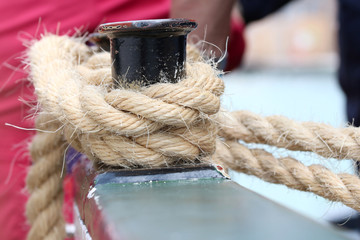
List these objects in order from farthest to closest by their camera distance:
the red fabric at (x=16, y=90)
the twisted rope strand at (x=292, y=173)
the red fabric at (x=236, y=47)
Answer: the red fabric at (x=236, y=47) → the red fabric at (x=16, y=90) → the twisted rope strand at (x=292, y=173)

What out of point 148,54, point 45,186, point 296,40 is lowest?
point 296,40

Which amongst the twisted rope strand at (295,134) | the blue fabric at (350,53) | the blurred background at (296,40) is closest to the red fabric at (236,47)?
the blue fabric at (350,53)

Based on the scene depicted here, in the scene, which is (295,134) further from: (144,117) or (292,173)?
(144,117)

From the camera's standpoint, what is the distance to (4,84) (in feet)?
2.97

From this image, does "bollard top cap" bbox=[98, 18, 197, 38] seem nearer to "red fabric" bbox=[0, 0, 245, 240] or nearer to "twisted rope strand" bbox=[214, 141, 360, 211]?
"twisted rope strand" bbox=[214, 141, 360, 211]

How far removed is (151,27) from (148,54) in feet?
0.13

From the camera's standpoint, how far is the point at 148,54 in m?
0.49

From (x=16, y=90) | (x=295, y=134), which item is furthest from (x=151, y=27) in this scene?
(x=16, y=90)

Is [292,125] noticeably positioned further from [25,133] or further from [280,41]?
[280,41]

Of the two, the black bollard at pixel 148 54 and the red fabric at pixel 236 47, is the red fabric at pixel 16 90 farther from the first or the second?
the red fabric at pixel 236 47

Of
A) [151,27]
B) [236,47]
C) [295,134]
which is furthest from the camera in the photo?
[236,47]

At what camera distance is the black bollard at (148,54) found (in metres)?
0.48

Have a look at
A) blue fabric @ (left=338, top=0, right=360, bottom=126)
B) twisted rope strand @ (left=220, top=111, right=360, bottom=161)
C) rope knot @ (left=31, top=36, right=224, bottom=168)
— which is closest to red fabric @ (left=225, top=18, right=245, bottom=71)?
blue fabric @ (left=338, top=0, right=360, bottom=126)

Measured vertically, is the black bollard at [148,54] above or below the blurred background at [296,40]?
above
